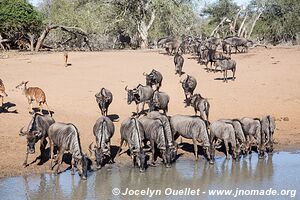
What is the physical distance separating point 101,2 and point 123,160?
32890mm

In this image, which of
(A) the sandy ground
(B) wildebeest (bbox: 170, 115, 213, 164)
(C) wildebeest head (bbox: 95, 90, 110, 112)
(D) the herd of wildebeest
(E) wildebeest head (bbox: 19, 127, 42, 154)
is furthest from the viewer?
(C) wildebeest head (bbox: 95, 90, 110, 112)

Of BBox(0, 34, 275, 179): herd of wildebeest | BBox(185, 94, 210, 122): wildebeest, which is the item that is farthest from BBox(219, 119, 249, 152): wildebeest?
BBox(185, 94, 210, 122): wildebeest

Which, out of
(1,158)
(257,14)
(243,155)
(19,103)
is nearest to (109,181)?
(1,158)

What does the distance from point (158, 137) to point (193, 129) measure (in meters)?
1.14

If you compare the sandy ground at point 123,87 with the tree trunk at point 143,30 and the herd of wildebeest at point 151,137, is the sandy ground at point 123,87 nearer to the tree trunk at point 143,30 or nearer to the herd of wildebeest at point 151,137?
the herd of wildebeest at point 151,137

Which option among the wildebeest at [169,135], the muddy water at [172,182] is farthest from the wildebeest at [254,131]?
the wildebeest at [169,135]

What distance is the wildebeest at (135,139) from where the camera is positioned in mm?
12578

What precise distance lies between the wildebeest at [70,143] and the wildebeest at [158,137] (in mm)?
2054

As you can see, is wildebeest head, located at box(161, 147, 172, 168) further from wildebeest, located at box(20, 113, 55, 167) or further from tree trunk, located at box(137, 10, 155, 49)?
tree trunk, located at box(137, 10, 155, 49)

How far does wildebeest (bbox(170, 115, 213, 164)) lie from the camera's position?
1366 centimetres

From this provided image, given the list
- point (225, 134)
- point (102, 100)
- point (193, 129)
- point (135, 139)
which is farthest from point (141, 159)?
point (102, 100)

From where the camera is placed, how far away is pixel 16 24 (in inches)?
1443

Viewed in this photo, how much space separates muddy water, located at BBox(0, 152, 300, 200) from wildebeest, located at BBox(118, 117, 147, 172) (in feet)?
0.96

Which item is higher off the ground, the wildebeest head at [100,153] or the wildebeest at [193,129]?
the wildebeest at [193,129]
